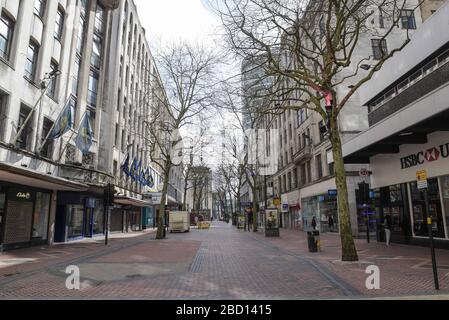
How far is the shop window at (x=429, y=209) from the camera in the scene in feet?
51.9

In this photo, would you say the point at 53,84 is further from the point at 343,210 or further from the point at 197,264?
the point at 343,210

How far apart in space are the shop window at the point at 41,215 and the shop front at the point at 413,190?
19659 millimetres

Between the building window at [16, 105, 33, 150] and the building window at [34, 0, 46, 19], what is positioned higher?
the building window at [34, 0, 46, 19]

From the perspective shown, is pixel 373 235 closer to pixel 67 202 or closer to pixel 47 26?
pixel 67 202

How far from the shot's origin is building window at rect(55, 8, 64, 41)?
21797 mm

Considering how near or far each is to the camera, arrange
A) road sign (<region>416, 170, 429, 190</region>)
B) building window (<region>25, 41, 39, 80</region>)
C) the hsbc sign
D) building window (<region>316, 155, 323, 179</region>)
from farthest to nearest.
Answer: building window (<region>316, 155, 323, 179</region>) < building window (<region>25, 41, 39, 80</region>) < the hsbc sign < road sign (<region>416, 170, 429, 190</region>)

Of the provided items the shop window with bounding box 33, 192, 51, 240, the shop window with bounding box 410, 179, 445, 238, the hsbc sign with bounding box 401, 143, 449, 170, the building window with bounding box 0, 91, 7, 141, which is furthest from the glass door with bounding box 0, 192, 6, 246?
the hsbc sign with bounding box 401, 143, 449, 170

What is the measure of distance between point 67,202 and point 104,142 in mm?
10482

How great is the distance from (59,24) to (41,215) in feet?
41.1

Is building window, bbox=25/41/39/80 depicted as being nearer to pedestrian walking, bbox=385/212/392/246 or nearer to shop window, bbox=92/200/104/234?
shop window, bbox=92/200/104/234

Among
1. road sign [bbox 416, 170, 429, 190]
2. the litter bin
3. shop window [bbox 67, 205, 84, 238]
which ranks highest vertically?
road sign [bbox 416, 170, 429, 190]

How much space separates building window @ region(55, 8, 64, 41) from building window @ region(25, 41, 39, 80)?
2999 millimetres

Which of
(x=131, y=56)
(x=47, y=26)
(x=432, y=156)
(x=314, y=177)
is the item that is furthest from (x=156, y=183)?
(x=432, y=156)

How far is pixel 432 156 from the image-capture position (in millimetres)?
16062
